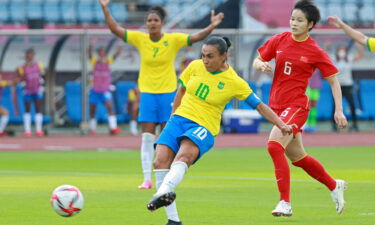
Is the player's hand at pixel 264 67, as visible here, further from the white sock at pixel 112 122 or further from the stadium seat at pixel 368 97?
the stadium seat at pixel 368 97

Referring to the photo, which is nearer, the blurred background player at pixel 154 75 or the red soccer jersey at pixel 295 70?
the red soccer jersey at pixel 295 70

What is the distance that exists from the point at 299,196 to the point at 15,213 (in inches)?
152

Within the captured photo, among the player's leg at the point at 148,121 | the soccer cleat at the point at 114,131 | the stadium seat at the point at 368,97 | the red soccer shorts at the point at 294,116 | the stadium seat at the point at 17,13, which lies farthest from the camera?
the stadium seat at the point at 17,13

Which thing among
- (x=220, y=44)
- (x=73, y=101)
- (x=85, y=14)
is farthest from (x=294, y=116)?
(x=85, y=14)

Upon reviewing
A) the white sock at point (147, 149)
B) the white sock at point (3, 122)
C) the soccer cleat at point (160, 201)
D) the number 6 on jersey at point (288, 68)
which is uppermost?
the number 6 on jersey at point (288, 68)

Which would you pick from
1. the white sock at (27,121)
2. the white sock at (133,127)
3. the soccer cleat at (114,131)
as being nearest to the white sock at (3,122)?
the white sock at (27,121)

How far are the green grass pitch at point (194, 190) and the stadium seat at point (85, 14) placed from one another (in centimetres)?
1841

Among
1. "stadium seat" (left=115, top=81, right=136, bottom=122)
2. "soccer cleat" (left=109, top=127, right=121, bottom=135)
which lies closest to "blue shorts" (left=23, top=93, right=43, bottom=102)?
"soccer cleat" (left=109, top=127, right=121, bottom=135)

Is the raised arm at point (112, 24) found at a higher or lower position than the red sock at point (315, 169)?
higher

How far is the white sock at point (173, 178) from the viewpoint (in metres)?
9.03

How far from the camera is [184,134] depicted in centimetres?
977

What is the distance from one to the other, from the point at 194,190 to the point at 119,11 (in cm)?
2699

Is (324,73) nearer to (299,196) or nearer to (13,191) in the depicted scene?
(299,196)

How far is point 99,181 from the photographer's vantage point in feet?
50.2
